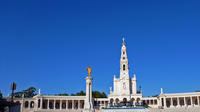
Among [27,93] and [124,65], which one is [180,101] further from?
[27,93]

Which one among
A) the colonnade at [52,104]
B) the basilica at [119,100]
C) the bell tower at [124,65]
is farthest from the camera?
the bell tower at [124,65]

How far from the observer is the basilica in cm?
7058

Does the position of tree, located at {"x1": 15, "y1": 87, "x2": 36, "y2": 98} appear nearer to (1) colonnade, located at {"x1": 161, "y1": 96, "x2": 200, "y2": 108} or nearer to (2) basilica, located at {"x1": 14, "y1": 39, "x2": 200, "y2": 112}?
(2) basilica, located at {"x1": 14, "y1": 39, "x2": 200, "y2": 112}

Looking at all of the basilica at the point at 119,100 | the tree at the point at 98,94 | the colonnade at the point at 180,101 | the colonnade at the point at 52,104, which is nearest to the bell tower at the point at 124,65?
the basilica at the point at 119,100

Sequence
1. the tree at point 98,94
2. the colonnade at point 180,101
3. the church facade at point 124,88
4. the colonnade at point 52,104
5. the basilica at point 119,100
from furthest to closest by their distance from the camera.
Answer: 1. the tree at point 98,94
2. the church facade at point 124,88
3. the colonnade at point 180,101
4. the colonnade at point 52,104
5. the basilica at point 119,100

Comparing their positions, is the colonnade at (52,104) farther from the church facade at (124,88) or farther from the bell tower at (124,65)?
the bell tower at (124,65)

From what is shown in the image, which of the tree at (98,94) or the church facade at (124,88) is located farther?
the tree at (98,94)

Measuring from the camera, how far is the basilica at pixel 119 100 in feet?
232

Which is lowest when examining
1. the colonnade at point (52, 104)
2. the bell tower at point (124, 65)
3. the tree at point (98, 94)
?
the colonnade at point (52, 104)

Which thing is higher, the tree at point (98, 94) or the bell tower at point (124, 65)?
the bell tower at point (124, 65)

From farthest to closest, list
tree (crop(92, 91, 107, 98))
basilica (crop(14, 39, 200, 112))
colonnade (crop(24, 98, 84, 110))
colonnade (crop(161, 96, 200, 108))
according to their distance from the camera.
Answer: tree (crop(92, 91, 107, 98)), colonnade (crop(161, 96, 200, 108)), colonnade (crop(24, 98, 84, 110)), basilica (crop(14, 39, 200, 112))

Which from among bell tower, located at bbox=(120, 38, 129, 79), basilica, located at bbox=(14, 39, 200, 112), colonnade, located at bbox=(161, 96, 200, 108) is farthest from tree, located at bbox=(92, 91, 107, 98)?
colonnade, located at bbox=(161, 96, 200, 108)

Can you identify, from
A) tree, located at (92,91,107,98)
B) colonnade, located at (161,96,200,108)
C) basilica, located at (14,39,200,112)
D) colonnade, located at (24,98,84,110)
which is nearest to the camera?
basilica, located at (14,39,200,112)

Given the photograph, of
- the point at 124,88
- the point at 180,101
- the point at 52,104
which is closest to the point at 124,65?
the point at 124,88
